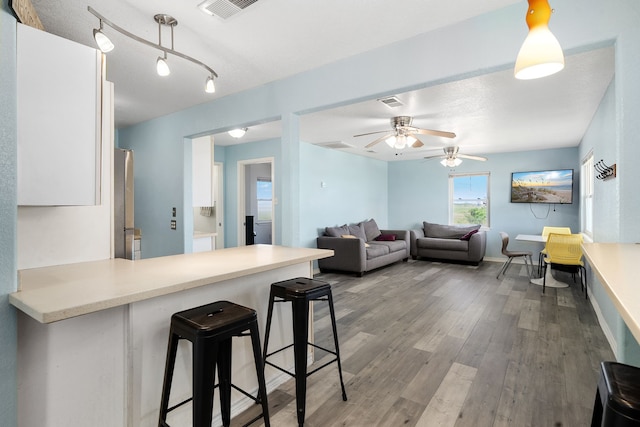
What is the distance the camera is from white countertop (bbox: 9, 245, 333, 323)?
1151 millimetres

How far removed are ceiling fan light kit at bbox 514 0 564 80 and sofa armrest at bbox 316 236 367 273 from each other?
4.36m

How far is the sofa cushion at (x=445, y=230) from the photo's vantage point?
707cm

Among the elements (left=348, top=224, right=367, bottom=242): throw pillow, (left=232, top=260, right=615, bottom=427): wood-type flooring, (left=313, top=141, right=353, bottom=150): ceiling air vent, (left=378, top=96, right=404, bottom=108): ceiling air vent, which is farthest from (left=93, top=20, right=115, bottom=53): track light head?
(left=348, top=224, right=367, bottom=242): throw pillow

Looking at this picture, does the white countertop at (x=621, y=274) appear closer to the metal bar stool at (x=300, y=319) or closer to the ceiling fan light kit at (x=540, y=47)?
the ceiling fan light kit at (x=540, y=47)

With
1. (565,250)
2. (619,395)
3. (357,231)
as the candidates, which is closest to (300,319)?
(619,395)

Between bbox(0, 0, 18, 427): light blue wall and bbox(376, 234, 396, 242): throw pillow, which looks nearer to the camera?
bbox(0, 0, 18, 427): light blue wall

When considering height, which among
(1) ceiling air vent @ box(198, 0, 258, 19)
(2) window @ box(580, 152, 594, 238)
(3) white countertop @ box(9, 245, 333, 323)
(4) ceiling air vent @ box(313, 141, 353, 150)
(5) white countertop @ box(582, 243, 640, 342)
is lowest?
(3) white countertop @ box(9, 245, 333, 323)

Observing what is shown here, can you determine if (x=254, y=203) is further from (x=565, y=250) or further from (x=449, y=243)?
(x=565, y=250)

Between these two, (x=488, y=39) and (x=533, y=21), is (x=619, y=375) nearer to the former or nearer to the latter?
(x=533, y=21)

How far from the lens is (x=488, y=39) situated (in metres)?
1.98

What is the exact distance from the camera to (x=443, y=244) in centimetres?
678

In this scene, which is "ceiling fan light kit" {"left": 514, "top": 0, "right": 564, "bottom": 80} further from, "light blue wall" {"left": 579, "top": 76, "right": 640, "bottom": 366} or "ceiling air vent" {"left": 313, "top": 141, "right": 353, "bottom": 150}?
"ceiling air vent" {"left": 313, "top": 141, "right": 353, "bottom": 150}

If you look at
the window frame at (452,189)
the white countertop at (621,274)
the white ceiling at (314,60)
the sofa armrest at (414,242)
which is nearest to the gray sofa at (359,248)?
the sofa armrest at (414,242)

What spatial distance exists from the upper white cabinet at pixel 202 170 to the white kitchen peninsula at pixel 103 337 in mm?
2400
